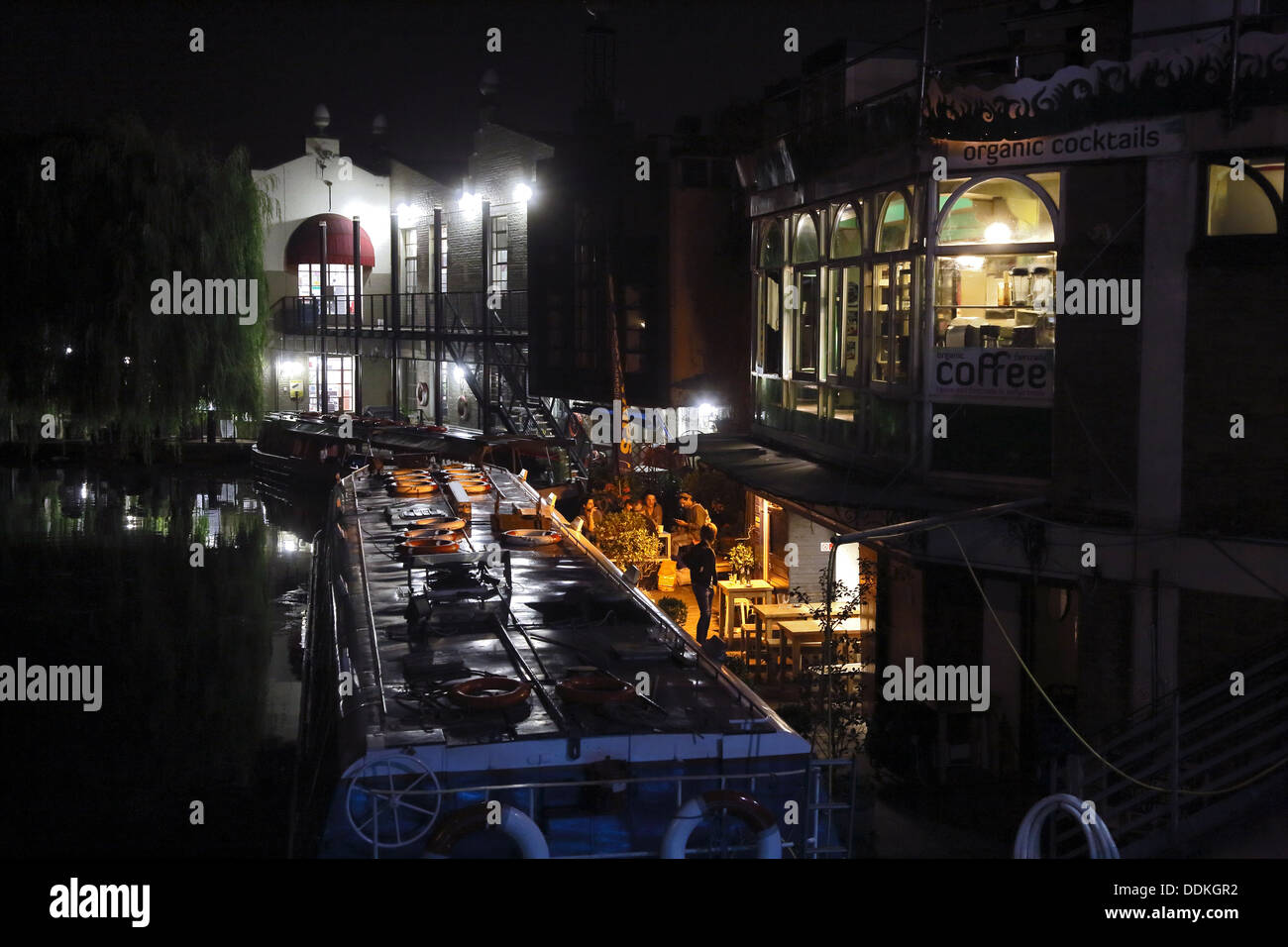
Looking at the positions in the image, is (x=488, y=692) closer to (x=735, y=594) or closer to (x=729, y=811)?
(x=729, y=811)

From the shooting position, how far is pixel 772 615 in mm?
15734

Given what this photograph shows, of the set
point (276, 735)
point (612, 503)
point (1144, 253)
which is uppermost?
point (1144, 253)

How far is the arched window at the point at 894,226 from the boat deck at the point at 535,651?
4459 mm

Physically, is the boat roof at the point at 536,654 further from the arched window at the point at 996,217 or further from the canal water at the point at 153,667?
the arched window at the point at 996,217

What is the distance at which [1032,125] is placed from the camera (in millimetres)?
11789

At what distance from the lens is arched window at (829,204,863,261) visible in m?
14.9

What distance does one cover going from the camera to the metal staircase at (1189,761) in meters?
9.71

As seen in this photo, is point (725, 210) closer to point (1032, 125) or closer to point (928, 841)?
point (1032, 125)

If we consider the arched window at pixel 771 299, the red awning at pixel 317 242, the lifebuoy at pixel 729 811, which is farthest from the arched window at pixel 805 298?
the red awning at pixel 317 242

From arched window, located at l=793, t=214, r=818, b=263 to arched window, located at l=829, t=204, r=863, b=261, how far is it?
88cm

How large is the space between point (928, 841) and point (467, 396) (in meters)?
34.7

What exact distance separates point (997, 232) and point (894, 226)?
136 centimetres
